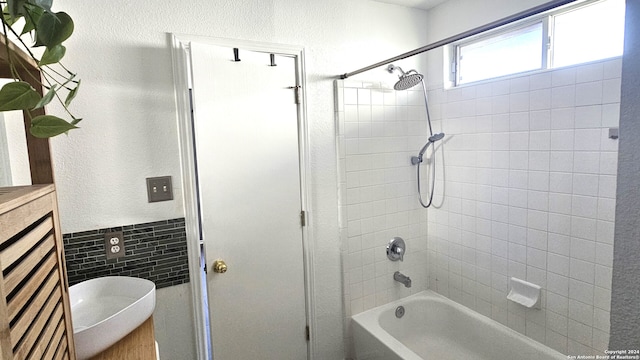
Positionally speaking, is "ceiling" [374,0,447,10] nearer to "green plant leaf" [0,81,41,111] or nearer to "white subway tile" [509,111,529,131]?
"white subway tile" [509,111,529,131]

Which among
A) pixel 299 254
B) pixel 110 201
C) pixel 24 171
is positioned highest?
pixel 24 171

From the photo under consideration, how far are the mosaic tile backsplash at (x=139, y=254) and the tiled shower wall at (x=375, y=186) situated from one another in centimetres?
101

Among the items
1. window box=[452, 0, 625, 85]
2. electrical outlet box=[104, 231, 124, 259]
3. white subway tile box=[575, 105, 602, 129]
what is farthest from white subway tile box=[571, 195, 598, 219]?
electrical outlet box=[104, 231, 124, 259]

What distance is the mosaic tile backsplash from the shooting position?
1.50 m

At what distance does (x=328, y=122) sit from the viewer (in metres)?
2.12

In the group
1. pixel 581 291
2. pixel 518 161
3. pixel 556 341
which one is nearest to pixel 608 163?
pixel 518 161

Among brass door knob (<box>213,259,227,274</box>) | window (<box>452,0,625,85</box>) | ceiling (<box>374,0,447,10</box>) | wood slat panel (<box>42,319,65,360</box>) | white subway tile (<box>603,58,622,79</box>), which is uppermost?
ceiling (<box>374,0,447,10</box>)

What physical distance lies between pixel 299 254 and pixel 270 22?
1347 mm

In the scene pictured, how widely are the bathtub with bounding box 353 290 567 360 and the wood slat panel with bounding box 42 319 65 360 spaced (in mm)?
1648

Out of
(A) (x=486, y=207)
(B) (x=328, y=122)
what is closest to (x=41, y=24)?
(B) (x=328, y=122)

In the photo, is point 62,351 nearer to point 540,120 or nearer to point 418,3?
point 540,120

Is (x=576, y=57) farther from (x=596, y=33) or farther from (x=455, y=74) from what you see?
(x=455, y=74)

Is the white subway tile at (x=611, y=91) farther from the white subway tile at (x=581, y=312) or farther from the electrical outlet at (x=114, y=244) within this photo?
the electrical outlet at (x=114, y=244)

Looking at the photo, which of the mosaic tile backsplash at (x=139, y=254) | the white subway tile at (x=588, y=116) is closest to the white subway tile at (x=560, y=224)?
the white subway tile at (x=588, y=116)
